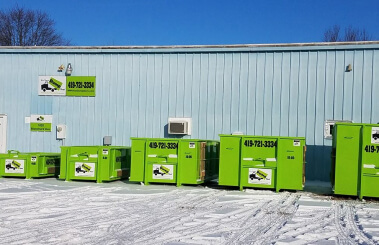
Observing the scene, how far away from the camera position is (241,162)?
12.1 meters

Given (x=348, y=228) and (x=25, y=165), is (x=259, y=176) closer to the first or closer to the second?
(x=348, y=228)

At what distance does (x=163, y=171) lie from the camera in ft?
42.1

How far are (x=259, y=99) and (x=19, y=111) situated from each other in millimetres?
8666

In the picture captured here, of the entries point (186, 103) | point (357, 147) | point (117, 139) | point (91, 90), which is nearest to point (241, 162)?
point (357, 147)

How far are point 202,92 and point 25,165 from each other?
19.8 feet

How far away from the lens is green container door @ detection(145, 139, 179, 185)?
41.9ft

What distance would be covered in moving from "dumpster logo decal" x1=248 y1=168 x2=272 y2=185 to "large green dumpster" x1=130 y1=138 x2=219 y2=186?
1.53 meters

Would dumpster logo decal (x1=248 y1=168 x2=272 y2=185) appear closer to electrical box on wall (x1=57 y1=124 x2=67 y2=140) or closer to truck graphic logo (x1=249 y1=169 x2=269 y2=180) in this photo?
truck graphic logo (x1=249 y1=169 x2=269 y2=180)

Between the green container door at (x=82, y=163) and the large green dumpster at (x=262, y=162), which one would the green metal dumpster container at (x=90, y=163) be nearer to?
the green container door at (x=82, y=163)

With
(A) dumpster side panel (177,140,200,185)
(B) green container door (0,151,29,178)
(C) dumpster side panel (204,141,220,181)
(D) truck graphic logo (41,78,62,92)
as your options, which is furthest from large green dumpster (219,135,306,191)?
(D) truck graphic logo (41,78,62,92)

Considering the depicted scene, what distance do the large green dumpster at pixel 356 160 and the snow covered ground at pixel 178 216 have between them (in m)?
0.31

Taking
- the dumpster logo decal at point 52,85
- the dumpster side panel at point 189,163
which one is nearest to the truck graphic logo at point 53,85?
the dumpster logo decal at point 52,85

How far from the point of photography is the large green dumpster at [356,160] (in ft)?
35.7

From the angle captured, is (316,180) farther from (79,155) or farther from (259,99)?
(79,155)
